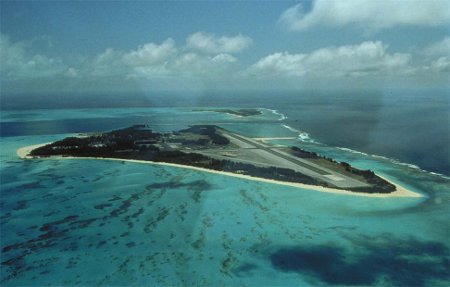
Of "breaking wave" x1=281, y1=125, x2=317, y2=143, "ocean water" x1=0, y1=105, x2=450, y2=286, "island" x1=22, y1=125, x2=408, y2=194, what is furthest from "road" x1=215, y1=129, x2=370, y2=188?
"breaking wave" x1=281, y1=125, x2=317, y2=143

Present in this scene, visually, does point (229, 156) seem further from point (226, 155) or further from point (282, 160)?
point (282, 160)

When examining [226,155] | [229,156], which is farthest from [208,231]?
[226,155]

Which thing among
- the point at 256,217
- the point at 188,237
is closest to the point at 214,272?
the point at 188,237

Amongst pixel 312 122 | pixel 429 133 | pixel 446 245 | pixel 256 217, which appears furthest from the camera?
pixel 312 122

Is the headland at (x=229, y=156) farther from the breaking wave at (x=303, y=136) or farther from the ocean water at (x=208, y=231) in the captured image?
the breaking wave at (x=303, y=136)

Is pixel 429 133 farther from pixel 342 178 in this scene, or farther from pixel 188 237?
pixel 188 237

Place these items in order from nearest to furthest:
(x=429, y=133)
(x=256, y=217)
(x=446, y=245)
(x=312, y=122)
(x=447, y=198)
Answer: (x=446, y=245)
(x=256, y=217)
(x=447, y=198)
(x=429, y=133)
(x=312, y=122)

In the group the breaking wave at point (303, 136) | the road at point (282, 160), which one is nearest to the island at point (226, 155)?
the road at point (282, 160)
